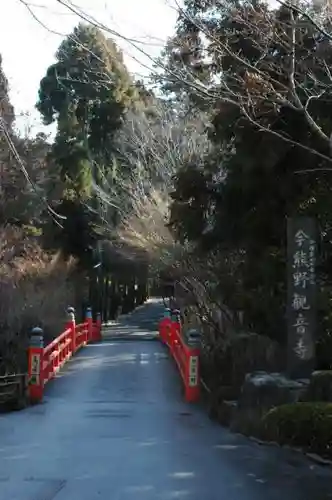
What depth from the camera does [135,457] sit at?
340 inches

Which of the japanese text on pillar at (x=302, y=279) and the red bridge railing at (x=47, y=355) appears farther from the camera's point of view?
the red bridge railing at (x=47, y=355)

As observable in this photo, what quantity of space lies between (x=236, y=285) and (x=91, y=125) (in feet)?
77.4

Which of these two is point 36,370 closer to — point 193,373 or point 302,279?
point 193,373

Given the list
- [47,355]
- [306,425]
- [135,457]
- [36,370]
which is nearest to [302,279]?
[306,425]

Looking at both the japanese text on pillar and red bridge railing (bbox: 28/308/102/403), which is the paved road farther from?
the japanese text on pillar

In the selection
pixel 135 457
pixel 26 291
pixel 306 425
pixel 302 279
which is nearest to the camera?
pixel 306 425

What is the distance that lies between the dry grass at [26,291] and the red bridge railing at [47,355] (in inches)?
42.4

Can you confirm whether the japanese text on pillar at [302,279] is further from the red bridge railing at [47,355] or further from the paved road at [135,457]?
the red bridge railing at [47,355]

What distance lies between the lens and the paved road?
6.80 meters

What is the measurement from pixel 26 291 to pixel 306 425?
58.2 ft

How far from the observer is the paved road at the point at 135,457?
680 centimetres

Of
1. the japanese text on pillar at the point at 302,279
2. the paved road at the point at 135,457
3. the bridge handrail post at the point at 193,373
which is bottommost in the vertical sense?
the paved road at the point at 135,457

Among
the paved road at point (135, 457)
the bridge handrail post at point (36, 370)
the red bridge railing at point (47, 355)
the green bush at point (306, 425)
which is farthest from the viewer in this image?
the red bridge railing at point (47, 355)

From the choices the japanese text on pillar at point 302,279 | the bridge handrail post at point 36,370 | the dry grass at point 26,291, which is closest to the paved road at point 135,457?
the bridge handrail post at point 36,370
